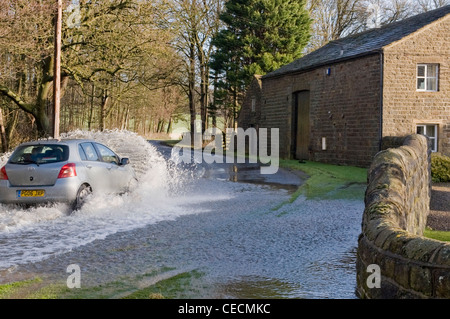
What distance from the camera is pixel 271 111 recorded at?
1347 inches

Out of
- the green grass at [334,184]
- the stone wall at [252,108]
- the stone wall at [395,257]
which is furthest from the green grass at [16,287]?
the stone wall at [252,108]

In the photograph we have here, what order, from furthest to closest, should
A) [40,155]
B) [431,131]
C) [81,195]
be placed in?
1. [431,131]
2. [40,155]
3. [81,195]

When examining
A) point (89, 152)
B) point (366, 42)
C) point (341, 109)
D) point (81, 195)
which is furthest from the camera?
point (366, 42)

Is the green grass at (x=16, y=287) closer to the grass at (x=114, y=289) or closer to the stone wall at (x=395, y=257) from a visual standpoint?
the grass at (x=114, y=289)

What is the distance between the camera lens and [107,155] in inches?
492

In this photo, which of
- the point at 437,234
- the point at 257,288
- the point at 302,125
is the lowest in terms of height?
the point at 437,234

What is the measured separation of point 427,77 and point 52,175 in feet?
65.7

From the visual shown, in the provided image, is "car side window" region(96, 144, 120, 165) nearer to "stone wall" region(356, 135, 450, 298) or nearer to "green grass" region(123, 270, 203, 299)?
"green grass" region(123, 270, 203, 299)

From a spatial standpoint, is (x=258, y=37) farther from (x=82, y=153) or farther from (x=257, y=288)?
(x=257, y=288)

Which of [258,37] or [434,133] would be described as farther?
[258,37]

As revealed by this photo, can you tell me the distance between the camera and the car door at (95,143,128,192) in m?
11.8

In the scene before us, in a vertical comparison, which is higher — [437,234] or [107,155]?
[107,155]

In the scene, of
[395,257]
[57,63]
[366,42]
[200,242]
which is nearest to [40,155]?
[200,242]
